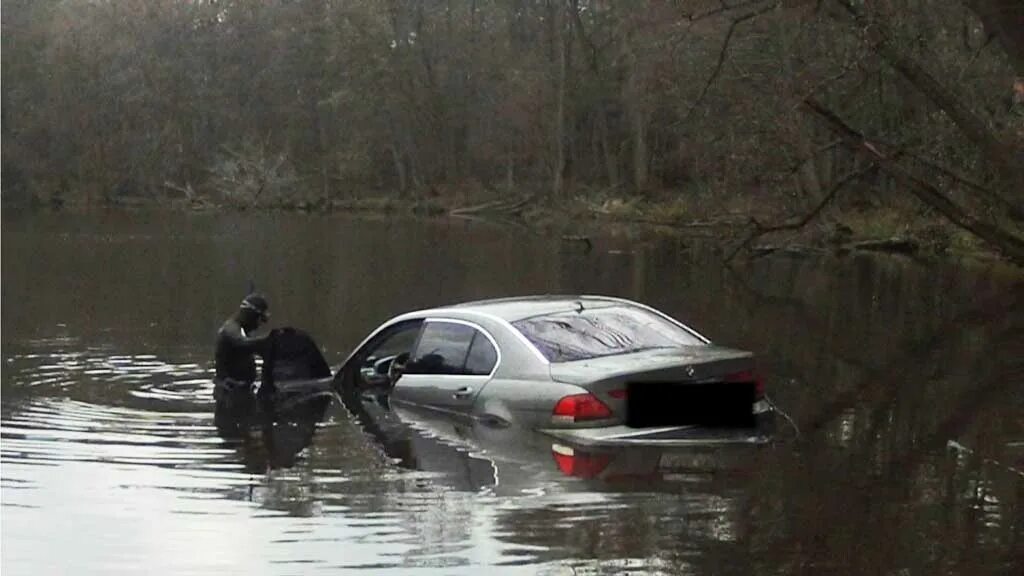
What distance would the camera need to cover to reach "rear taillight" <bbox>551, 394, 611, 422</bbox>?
10.1 metres

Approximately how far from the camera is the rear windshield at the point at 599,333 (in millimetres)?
10773

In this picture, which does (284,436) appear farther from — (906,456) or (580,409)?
(906,456)

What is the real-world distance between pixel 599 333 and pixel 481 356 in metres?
0.97

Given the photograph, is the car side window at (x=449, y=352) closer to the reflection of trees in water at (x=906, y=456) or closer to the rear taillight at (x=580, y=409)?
the rear taillight at (x=580, y=409)

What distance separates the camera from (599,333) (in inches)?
433

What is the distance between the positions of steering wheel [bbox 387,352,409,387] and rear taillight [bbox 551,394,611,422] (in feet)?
8.72

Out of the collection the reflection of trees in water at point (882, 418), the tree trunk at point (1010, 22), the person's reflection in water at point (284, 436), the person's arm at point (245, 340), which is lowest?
the person's reflection in water at point (284, 436)

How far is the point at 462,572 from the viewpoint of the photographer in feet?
24.8

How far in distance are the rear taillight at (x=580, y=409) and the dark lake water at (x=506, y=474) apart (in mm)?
323

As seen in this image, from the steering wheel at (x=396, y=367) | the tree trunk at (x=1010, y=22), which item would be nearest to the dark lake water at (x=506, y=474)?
the steering wheel at (x=396, y=367)

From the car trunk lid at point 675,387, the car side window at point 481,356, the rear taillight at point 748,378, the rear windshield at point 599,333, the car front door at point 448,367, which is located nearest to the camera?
the car trunk lid at point 675,387

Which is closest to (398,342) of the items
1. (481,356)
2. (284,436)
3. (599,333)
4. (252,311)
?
(252,311)

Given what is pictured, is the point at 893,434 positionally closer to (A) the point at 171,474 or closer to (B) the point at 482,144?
(A) the point at 171,474

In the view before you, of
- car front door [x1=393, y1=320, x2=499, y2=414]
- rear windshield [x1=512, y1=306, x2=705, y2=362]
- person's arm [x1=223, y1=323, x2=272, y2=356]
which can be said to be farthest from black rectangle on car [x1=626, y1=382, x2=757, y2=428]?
person's arm [x1=223, y1=323, x2=272, y2=356]
